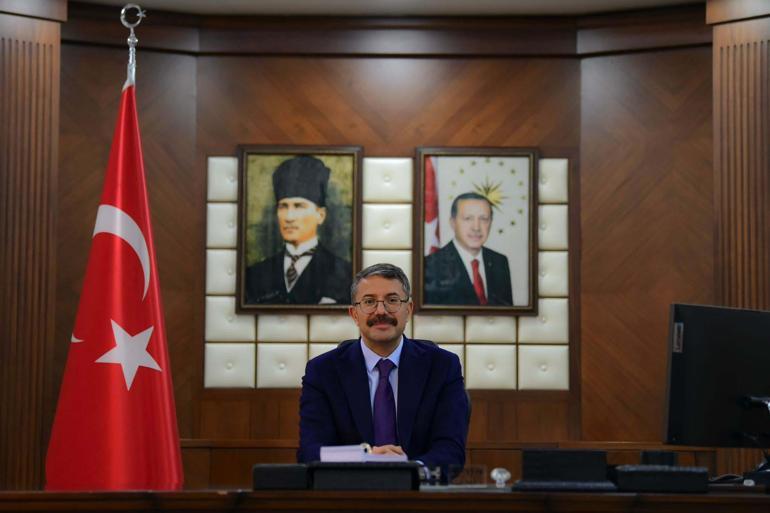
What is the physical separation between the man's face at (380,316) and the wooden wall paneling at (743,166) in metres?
2.54

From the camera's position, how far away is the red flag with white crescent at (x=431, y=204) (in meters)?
6.68

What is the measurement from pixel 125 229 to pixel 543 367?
251 centimetres

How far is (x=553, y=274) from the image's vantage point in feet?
21.9

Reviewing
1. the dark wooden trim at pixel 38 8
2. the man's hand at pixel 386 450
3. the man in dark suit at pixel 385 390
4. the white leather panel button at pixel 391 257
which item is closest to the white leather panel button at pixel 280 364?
the white leather panel button at pixel 391 257

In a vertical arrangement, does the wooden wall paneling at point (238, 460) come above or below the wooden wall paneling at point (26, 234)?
below

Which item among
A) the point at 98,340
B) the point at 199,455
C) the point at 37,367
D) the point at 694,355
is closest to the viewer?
the point at 694,355

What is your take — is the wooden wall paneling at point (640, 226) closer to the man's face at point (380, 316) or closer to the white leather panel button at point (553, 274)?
the white leather panel button at point (553, 274)

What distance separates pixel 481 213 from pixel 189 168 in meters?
1.62

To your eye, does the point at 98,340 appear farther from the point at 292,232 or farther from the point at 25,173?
the point at 292,232

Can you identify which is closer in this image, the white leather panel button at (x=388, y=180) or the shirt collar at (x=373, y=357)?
the shirt collar at (x=373, y=357)

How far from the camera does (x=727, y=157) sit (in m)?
6.09

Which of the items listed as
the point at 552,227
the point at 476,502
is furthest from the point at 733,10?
the point at 476,502

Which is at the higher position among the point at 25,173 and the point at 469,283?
the point at 25,173

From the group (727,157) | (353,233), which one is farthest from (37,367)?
(727,157)
